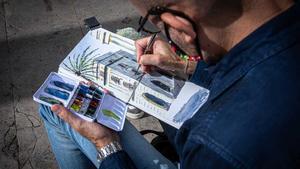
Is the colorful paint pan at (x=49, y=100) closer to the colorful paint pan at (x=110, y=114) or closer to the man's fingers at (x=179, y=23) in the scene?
the colorful paint pan at (x=110, y=114)

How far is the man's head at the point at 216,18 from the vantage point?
2.29 ft

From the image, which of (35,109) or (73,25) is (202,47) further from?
(73,25)

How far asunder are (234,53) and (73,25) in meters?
1.73

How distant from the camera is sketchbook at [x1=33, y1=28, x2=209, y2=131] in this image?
1155mm

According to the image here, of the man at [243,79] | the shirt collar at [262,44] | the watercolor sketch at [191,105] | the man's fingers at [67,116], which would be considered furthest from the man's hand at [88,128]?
the shirt collar at [262,44]

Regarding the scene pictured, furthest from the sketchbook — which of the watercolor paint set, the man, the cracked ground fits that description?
the cracked ground

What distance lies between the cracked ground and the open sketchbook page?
0.55 m

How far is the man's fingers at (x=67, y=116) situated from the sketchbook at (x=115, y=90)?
0.02 meters

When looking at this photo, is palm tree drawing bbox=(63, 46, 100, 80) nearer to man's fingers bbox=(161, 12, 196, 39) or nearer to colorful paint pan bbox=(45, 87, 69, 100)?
colorful paint pan bbox=(45, 87, 69, 100)

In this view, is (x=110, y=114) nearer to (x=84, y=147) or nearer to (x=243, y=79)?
(x=84, y=147)

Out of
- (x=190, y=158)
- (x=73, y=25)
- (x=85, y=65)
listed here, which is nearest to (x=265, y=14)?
(x=190, y=158)

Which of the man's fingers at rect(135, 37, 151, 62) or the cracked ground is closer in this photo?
the man's fingers at rect(135, 37, 151, 62)

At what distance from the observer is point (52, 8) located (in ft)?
7.99

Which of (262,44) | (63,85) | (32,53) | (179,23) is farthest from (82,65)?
(32,53)
